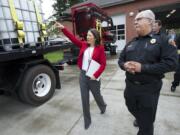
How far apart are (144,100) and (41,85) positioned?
8.04ft

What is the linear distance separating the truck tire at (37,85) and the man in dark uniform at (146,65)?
2.03m

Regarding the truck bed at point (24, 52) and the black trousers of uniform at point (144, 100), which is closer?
the black trousers of uniform at point (144, 100)

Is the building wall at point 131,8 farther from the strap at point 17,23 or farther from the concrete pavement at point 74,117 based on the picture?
the strap at point 17,23

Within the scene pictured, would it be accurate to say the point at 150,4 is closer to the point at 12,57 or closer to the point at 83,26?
the point at 83,26

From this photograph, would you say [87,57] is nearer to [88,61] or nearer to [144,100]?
[88,61]

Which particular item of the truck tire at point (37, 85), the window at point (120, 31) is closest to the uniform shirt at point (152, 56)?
the truck tire at point (37, 85)

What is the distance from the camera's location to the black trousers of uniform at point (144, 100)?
1.64 metres

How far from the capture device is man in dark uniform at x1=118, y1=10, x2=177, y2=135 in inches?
58.6

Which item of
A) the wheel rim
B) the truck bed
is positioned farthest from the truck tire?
the truck bed

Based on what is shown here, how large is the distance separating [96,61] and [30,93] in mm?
1552

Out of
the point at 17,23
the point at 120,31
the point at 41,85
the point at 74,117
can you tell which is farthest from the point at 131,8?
the point at 74,117

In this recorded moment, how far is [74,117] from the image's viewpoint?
9.31 feet

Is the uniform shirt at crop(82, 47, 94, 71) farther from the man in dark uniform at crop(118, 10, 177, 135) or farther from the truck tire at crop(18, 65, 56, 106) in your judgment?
the truck tire at crop(18, 65, 56, 106)

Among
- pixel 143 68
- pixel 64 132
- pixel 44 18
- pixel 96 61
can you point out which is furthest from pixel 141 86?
pixel 44 18
